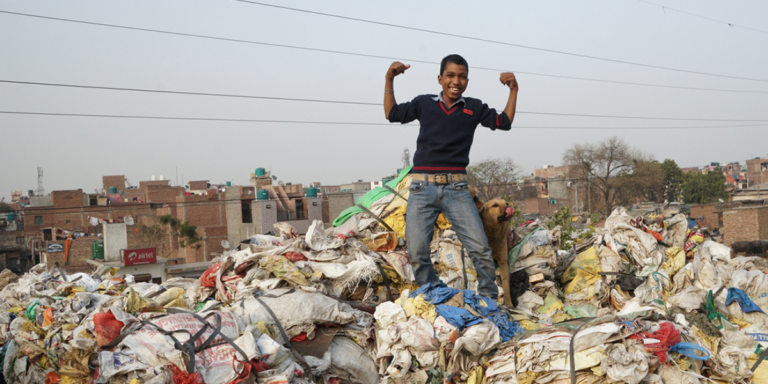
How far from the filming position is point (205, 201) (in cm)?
4331

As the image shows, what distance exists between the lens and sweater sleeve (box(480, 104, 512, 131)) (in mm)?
3692

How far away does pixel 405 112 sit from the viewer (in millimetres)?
3672

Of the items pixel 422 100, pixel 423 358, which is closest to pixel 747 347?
pixel 423 358

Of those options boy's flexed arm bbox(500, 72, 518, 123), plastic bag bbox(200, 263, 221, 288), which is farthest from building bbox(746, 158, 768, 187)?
plastic bag bbox(200, 263, 221, 288)

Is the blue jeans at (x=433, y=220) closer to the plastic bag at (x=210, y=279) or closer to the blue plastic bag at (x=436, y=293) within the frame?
the blue plastic bag at (x=436, y=293)

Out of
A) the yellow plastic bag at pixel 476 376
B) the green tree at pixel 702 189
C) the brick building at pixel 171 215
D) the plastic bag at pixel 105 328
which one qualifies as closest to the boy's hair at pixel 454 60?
the yellow plastic bag at pixel 476 376

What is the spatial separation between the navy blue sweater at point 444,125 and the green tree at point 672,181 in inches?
1965

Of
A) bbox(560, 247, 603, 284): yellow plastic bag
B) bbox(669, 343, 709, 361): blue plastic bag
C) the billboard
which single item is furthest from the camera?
the billboard

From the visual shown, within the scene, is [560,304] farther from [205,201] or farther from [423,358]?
[205,201]

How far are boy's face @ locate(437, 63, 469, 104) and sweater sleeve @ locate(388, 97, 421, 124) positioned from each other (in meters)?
0.24

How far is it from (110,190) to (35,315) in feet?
183

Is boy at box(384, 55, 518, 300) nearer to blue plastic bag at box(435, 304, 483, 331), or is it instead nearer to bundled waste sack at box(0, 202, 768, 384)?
bundled waste sack at box(0, 202, 768, 384)

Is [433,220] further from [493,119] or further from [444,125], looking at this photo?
[493,119]

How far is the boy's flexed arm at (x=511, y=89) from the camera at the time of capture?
3680mm
